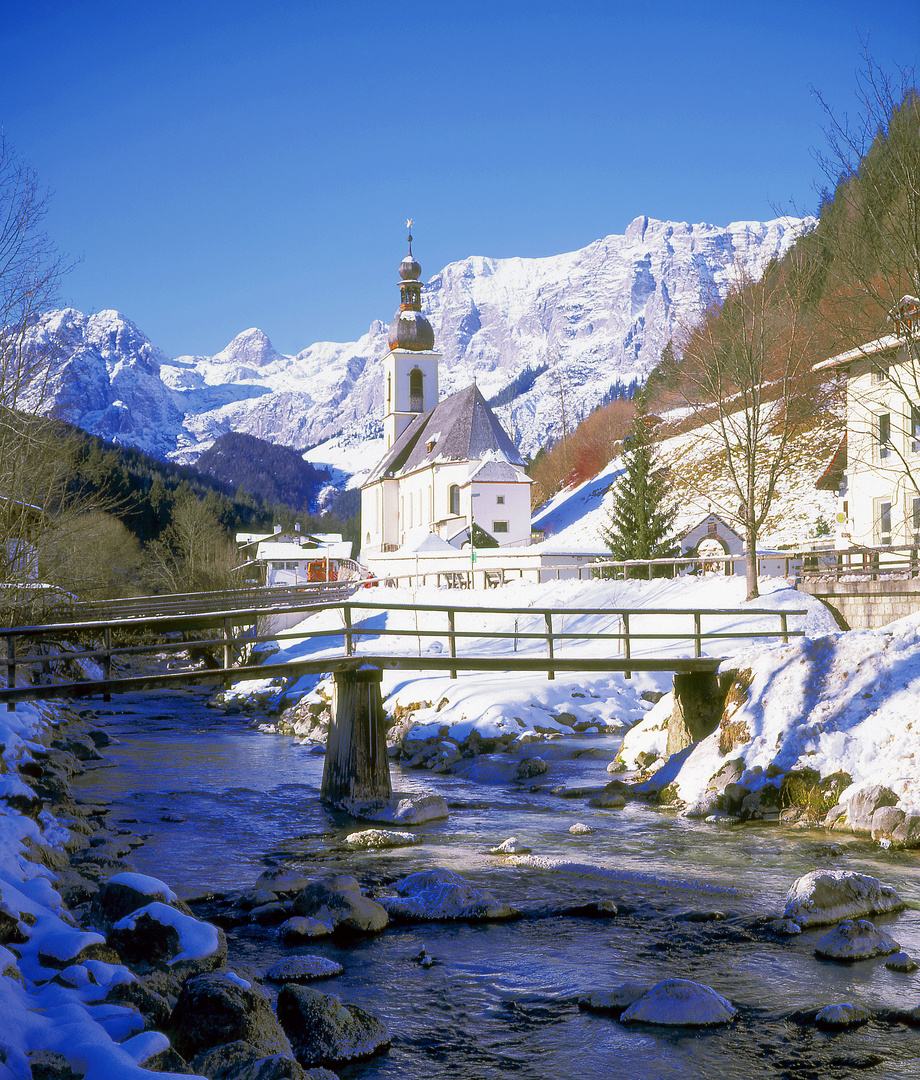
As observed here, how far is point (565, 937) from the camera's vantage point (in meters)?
8.66

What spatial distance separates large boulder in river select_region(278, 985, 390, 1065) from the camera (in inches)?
245

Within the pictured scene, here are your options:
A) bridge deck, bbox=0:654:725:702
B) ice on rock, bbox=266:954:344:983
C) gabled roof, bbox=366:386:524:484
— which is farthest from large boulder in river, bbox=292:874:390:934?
gabled roof, bbox=366:386:524:484

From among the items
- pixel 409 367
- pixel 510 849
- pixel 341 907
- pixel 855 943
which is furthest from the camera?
pixel 409 367

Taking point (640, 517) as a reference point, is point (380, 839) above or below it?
below

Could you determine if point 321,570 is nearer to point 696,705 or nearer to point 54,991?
point 696,705

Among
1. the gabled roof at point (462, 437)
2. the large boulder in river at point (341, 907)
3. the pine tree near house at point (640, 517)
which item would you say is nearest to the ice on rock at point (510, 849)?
the large boulder in river at point (341, 907)

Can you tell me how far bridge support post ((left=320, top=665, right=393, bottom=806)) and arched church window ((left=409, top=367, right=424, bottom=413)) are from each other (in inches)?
3022

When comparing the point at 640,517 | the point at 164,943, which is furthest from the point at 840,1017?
the point at 640,517

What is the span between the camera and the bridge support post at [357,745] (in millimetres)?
15250

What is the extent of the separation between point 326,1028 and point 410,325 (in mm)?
88597

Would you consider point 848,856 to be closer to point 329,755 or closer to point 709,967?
point 709,967

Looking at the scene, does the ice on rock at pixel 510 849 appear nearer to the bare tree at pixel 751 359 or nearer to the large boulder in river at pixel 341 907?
the large boulder in river at pixel 341 907

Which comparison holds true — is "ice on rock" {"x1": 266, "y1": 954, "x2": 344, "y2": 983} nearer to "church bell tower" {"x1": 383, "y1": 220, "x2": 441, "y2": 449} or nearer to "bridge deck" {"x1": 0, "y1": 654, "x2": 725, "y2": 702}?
"bridge deck" {"x1": 0, "y1": 654, "x2": 725, "y2": 702}

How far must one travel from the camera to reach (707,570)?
4525 cm
